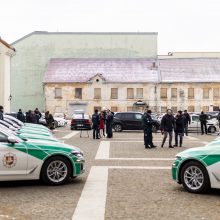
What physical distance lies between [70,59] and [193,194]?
232ft

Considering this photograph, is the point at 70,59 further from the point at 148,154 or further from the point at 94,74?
the point at 148,154

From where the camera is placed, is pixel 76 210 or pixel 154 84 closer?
pixel 76 210

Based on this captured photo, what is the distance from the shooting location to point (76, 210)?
9336 mm

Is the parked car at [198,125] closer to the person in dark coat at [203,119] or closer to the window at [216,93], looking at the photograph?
the person in dark coat at [203,119]

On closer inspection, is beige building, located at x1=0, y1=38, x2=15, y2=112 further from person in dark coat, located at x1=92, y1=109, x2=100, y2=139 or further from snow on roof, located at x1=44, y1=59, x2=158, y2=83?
person in dark coat, located at x1=92, y1=109, x2=100, y2=139

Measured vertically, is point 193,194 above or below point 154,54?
below

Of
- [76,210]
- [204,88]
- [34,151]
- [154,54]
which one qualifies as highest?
[154,54]

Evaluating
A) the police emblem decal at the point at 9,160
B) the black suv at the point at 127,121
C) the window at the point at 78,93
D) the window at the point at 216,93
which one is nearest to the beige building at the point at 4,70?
the black suv at the point at 127,121

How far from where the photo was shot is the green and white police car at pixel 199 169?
1069cm

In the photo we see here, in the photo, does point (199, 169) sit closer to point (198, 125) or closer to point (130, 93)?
point (198, 125)

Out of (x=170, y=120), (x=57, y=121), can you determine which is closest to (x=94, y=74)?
(x=57, y=121)

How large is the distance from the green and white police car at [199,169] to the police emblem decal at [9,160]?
342 cm

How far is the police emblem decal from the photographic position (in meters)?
11.4

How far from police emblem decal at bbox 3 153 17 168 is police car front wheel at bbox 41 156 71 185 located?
72 cm
